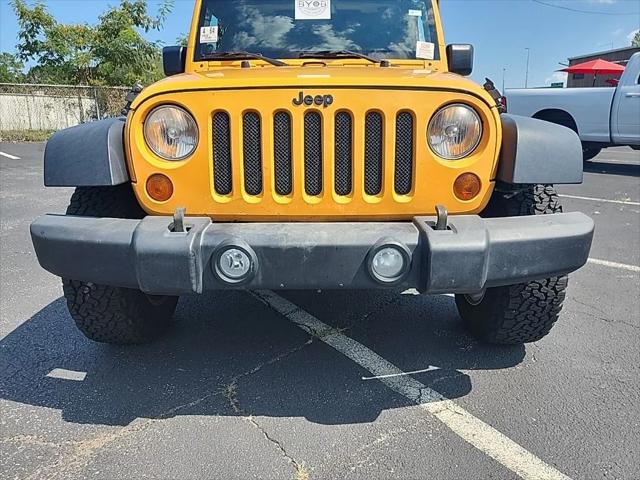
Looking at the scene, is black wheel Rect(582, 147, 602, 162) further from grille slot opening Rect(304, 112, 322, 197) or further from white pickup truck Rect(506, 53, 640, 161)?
grille slot opening Rect(304, 112, 322, 197)

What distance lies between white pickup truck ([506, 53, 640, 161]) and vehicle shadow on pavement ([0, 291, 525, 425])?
26.7 ft

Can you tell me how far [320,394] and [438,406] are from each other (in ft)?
1.79

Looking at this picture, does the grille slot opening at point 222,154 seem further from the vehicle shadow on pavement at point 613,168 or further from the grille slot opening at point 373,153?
the vehicle shadow on pavement at point 613,168

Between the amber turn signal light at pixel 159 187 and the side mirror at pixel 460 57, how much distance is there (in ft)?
6.44

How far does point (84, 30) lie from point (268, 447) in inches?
915

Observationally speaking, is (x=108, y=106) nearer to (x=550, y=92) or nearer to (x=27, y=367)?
(x=550, y=92)

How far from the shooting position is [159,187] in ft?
7.45

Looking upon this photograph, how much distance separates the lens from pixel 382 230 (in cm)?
208

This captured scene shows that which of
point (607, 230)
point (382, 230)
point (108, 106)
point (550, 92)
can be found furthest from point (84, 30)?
point (382, 230)

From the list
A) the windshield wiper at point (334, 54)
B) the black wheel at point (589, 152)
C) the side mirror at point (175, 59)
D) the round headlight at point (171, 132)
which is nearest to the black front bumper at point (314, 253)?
the round headlight at point (171, 132)

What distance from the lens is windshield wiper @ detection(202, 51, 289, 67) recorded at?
296 cm

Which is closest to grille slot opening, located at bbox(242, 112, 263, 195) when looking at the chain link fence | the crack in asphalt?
the crack in asphalt

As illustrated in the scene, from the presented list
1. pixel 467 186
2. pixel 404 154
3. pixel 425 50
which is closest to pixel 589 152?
pixel 425 50

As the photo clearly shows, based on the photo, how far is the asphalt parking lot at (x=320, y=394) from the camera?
6.87ft
